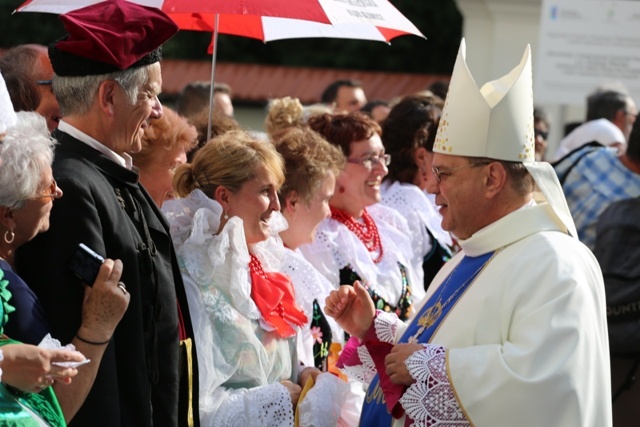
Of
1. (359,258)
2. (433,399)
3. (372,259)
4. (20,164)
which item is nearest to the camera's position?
(20,164)

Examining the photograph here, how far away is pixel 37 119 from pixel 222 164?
1015 mm

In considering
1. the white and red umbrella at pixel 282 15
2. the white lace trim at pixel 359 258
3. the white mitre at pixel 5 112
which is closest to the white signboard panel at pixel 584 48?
the white lace trim at pixel 359 258

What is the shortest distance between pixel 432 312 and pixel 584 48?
7.41 m

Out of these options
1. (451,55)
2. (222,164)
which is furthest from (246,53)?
(222,164)

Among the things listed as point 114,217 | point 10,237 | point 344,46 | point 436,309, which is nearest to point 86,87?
point 114,217

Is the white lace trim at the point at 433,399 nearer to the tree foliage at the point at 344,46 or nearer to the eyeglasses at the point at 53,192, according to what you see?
the eyeglasses at the point at 53,192

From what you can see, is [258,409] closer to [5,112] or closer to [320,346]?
[320,346]

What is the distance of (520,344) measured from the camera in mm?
3354

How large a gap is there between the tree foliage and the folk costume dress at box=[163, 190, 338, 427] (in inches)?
844

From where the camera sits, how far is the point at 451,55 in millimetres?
25875

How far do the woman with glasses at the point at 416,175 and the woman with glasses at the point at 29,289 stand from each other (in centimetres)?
305

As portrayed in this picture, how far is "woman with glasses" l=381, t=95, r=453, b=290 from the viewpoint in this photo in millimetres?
6023

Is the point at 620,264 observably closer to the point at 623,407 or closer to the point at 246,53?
the point at 623,407

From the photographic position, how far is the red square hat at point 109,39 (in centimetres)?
330
